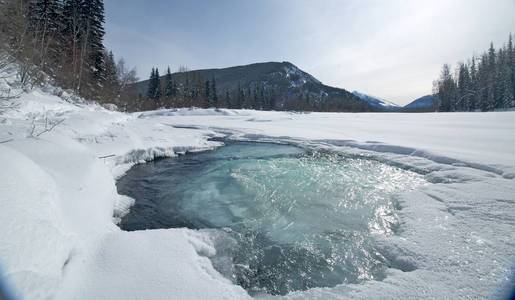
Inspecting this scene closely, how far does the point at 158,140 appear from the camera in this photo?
12922 millimetres

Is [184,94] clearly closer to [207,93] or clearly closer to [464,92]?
[207,93]

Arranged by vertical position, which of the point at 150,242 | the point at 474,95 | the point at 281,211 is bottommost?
the point at 281,211

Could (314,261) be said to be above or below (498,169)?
below

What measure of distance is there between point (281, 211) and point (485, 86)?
5752 centimetres

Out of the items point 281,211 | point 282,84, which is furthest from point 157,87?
point 282,84

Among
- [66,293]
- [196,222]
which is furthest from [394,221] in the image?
[66,293]

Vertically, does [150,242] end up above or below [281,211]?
above

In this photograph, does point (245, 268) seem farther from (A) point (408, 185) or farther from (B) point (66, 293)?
(A) point (408, 185)

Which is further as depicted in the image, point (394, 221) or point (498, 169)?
point (498, 169)

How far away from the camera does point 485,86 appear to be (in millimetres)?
46875

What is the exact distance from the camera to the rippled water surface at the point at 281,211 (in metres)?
3.65

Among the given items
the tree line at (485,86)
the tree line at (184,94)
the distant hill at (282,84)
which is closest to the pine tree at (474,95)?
the tree line at (485,86)

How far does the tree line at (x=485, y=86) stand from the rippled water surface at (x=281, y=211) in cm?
4871

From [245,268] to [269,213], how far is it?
6.20 feet
